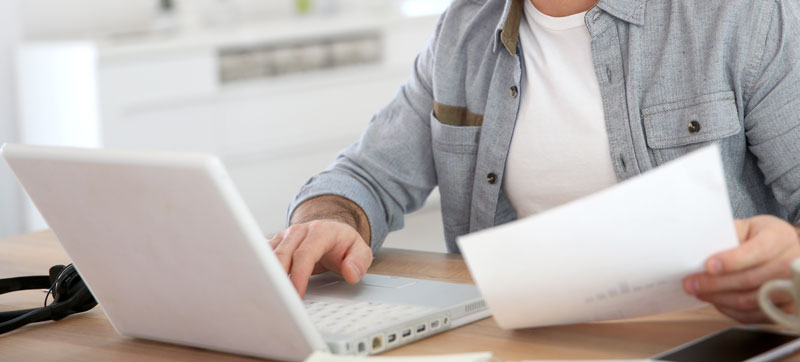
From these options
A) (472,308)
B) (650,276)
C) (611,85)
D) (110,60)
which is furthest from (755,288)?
(110,60)

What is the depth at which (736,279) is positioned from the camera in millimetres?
845

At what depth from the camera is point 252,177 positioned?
381cm

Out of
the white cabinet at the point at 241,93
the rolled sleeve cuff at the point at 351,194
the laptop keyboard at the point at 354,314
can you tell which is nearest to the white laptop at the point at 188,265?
the laptop keyboard at the point at 354,314

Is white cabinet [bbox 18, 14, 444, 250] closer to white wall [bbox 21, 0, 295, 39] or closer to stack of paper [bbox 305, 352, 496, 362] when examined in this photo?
white wall [bbox 21, 0, 295, 39]

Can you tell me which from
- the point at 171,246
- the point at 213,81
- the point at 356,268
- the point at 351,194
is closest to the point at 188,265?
the point at 171,246

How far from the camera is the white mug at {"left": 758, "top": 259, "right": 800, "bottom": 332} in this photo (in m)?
0.80

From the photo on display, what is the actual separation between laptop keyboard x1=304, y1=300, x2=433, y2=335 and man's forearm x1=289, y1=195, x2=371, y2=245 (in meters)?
0.30

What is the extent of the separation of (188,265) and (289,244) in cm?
28

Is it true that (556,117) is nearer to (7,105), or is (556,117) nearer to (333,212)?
(333,212)

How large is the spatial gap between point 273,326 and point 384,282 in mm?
280

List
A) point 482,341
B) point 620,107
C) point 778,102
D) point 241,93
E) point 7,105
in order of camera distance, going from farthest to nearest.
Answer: point 241,93
point 7,105
point 620,107
point 778,102
point 482,341

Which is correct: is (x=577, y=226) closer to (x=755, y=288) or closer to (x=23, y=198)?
(x=755, y=288)

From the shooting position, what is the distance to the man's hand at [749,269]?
819 millimetres

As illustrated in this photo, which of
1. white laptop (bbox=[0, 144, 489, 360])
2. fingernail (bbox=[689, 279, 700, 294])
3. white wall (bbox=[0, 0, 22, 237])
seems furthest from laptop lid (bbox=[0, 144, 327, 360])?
white wall (bbox=[0, 0, 22, 237])
